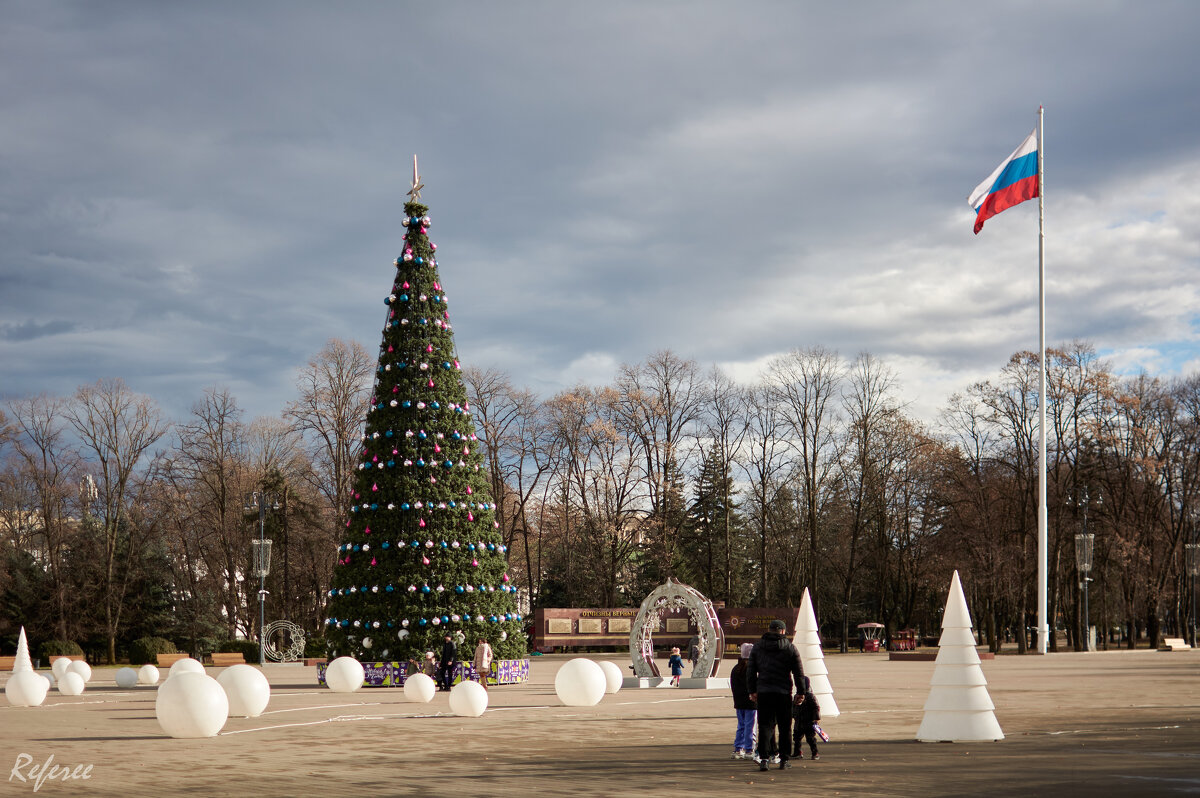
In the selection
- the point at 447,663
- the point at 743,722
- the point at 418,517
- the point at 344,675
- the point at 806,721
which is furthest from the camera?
the point at 418,517

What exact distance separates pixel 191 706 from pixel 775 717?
28.2ft

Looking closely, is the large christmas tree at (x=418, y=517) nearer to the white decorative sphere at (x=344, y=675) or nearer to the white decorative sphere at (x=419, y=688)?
the white decorative sphere at (x=344, y=675)

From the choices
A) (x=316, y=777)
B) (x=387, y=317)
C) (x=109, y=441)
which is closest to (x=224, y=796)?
(x=316, y=777)

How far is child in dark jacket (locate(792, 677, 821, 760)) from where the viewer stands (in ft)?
44.5

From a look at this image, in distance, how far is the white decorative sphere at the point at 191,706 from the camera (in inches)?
620

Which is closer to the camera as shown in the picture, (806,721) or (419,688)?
(806,721)

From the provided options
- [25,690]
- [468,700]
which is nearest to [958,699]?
[468,700]

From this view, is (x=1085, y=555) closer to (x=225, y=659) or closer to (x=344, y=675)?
(x=344, y=675)

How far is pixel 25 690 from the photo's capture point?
2397 centimetres

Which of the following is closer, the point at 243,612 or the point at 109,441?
the point at 109,441

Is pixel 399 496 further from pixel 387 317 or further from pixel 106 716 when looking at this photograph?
pixel 106 716

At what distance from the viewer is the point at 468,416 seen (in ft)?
100

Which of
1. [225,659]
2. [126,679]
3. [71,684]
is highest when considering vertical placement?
[71,684]

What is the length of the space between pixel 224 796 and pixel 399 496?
1876 centimetres
